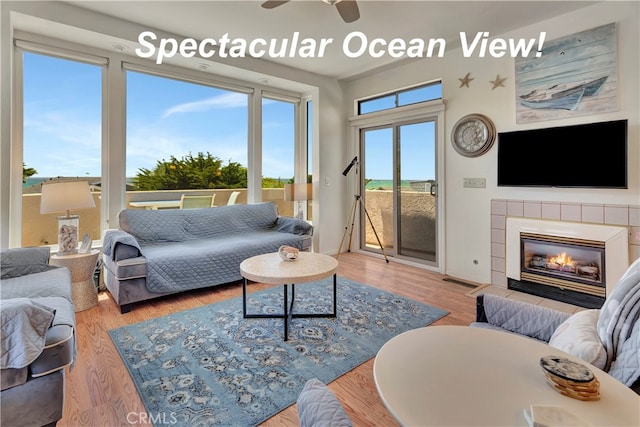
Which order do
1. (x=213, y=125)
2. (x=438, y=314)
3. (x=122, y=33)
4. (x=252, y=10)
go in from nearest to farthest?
1. (x=438, y=314)
2. (x=252, y=10)
3. (x=122, y=33)
4. (x=213, y=125)

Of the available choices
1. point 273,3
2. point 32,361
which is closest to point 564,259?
point 273,3

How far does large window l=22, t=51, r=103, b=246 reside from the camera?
3135 mm

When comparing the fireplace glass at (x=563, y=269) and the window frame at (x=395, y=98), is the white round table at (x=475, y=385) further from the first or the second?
the window frame at (x=395, y=98)

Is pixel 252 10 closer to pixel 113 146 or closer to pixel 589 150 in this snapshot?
pixel 113 146

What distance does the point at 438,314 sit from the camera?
2.73 m

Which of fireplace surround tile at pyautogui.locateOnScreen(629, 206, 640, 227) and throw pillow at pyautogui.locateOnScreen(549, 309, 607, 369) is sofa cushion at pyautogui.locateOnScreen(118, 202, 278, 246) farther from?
fireplace surround tile at pyautogui.locateOnScreen(629, 206, 640, 227)

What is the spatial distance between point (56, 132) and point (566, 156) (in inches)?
199

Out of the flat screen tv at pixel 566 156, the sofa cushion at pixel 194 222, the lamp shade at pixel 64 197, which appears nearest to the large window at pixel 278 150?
the sofa cushion at pixel 194 222

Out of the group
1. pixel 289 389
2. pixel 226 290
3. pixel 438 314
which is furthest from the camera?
pixel 226 290

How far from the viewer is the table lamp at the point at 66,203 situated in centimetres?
273

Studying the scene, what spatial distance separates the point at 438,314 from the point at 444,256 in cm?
139

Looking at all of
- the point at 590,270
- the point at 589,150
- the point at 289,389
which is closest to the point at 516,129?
the point at 589,150

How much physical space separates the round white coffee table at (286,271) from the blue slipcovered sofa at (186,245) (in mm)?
799

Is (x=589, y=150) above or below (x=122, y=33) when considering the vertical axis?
below
